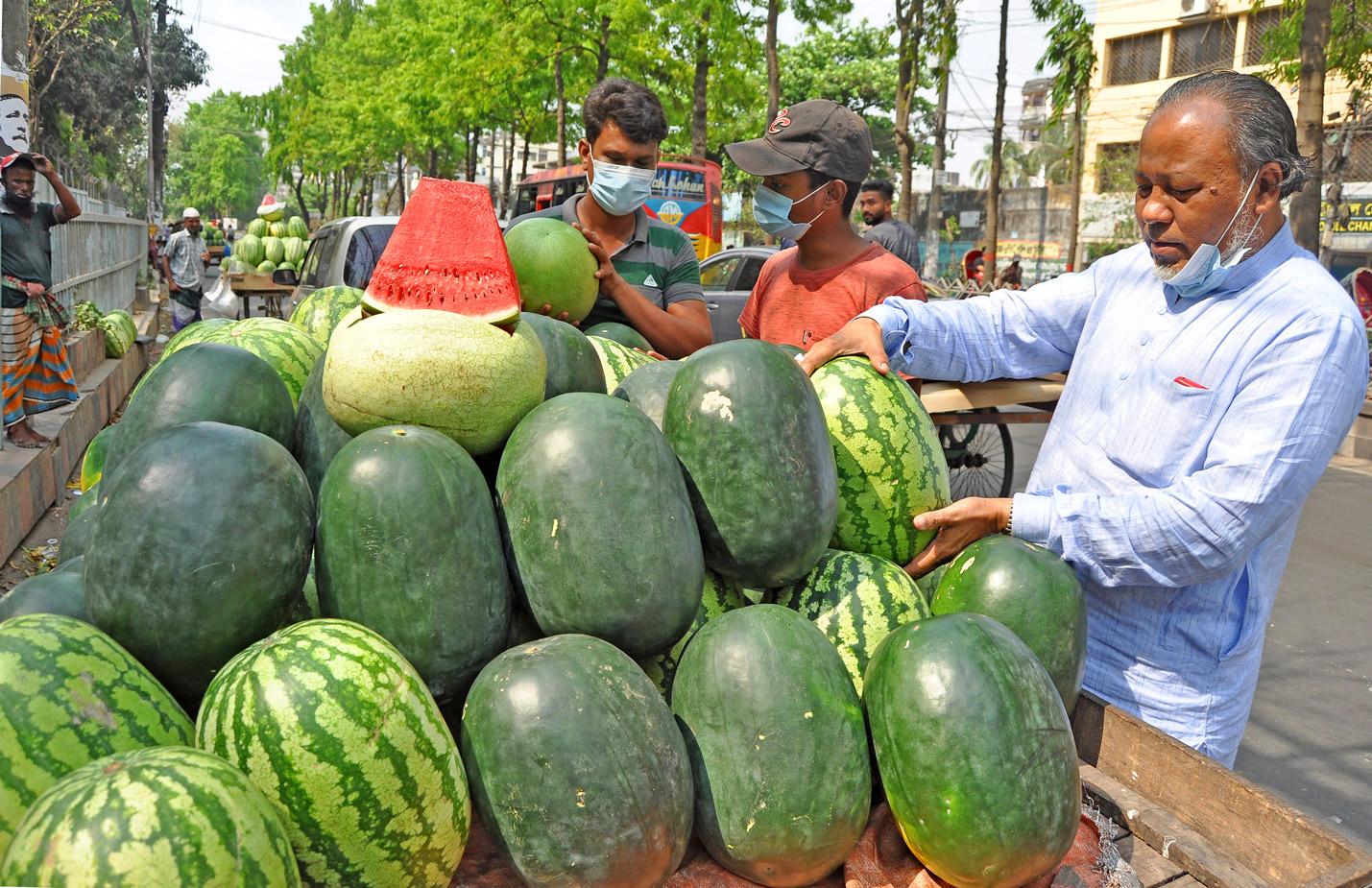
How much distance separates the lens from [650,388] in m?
2.39

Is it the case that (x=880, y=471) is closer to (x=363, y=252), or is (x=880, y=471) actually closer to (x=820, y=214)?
(x=820, y=214)

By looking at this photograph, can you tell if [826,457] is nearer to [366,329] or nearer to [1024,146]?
[366,329]

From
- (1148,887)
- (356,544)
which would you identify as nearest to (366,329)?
(356,544)

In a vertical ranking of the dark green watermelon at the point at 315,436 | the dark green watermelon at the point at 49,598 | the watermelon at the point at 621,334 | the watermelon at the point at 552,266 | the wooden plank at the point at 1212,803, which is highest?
the watermelon at the point at 552,266

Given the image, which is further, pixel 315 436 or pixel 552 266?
pixel 552 266

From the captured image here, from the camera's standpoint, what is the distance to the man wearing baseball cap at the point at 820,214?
3.42 m

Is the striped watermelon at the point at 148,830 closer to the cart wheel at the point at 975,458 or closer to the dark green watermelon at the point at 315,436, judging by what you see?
the dark green watermelon at the point at 315,436

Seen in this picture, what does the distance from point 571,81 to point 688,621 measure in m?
28.1

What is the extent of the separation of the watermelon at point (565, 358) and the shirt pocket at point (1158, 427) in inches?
49.3

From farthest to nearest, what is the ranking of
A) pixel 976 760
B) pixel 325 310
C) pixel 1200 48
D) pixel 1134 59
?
pixel 1134 59 → pixel 1200 48 → pixel 325 310 → pixel 976 760

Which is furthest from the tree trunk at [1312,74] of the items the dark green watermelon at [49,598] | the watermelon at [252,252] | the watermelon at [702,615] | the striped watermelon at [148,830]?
the watermelon at [252,252]

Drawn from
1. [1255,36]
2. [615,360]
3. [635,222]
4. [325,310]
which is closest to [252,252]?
[635,222]

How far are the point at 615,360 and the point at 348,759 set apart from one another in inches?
59.2

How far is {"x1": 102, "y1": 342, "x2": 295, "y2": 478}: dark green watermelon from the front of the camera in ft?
6.77
